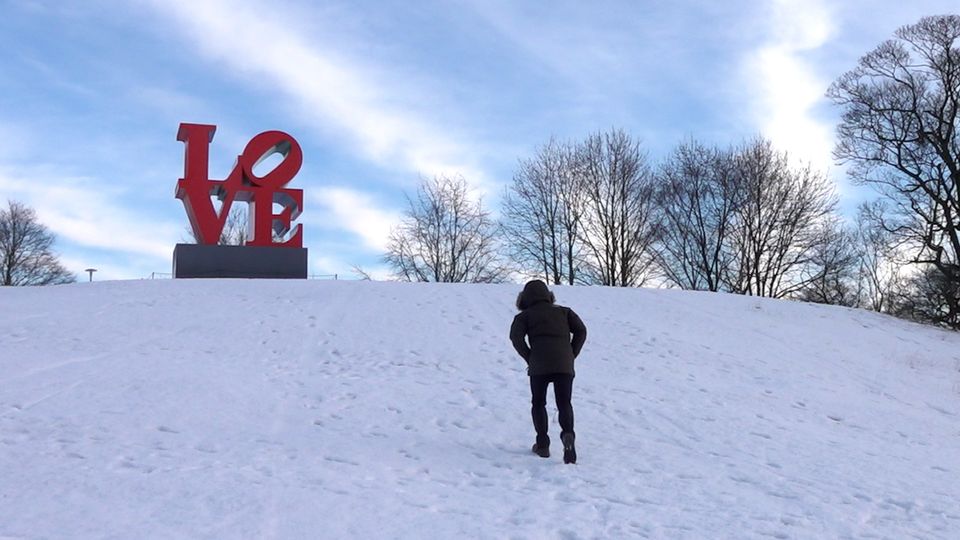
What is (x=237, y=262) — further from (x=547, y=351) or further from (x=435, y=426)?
(x=547, y=351)

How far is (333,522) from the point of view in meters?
6.17

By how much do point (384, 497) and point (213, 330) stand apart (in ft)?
33.0

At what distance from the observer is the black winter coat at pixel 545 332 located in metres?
8.27

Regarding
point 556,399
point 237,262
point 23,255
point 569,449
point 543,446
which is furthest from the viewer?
point 23,255

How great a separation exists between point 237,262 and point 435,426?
17.8 metres

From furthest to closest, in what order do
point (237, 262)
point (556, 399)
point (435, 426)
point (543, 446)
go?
point (237, 262) < point (435, 426) < point (543, 446) < point (556, 399)

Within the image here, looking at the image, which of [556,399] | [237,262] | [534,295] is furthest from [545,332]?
[237,262]

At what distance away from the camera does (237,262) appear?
26141mm

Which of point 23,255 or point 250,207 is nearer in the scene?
point 250,207

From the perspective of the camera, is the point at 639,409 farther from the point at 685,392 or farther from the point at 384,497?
the point at 384,497

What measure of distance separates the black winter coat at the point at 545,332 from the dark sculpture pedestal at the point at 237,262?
1892 centimetres

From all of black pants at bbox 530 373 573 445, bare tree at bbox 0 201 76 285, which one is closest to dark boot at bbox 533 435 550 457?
black pants at bbox 530 373 573 445

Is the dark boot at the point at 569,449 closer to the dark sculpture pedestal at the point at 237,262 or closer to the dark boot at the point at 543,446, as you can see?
the dark boot at the point at 543,446

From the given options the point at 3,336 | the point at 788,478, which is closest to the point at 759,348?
the point at 788,478
